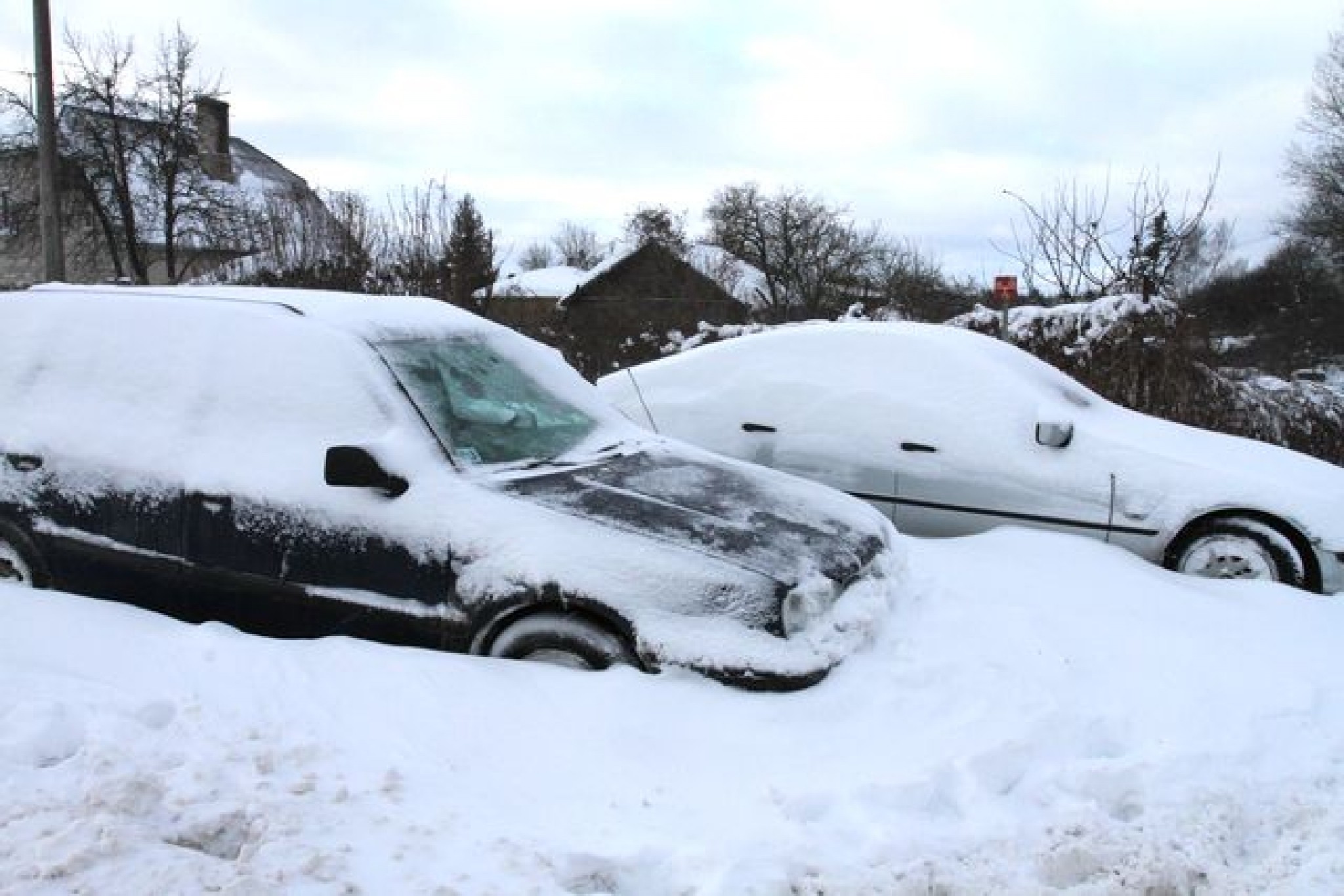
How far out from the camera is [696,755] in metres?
2.86

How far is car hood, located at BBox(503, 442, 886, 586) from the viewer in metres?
3.45

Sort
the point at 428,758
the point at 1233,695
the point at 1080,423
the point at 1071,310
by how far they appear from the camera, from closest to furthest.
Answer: the point at 428,758, the point at 1233,695, the point at 1080,423, the point at 1071,310

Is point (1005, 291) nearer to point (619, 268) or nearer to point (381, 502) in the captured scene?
point (381, 502)

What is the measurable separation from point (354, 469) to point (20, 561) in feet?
5.47

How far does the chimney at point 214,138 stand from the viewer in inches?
1086

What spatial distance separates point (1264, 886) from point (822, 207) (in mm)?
46845

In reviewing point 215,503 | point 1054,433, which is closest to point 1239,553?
point 1054,433

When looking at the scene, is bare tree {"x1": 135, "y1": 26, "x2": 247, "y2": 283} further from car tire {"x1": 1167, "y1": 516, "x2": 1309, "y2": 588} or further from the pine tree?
car tire {"x1": 1167, "y1": 516, "x2": 1309, "y2": 588}

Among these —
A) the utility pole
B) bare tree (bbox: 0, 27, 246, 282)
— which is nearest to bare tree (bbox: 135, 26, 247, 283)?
bare tree (bbox: 0, 27, 246, 282)

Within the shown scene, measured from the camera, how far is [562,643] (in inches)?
130

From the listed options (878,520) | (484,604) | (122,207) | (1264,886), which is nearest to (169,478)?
(484,604)

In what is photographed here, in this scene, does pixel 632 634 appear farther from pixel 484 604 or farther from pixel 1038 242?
pixel 1038 242

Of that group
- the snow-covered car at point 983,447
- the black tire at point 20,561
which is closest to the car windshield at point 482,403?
the black tire at point 20,561

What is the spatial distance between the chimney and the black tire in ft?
83.8
